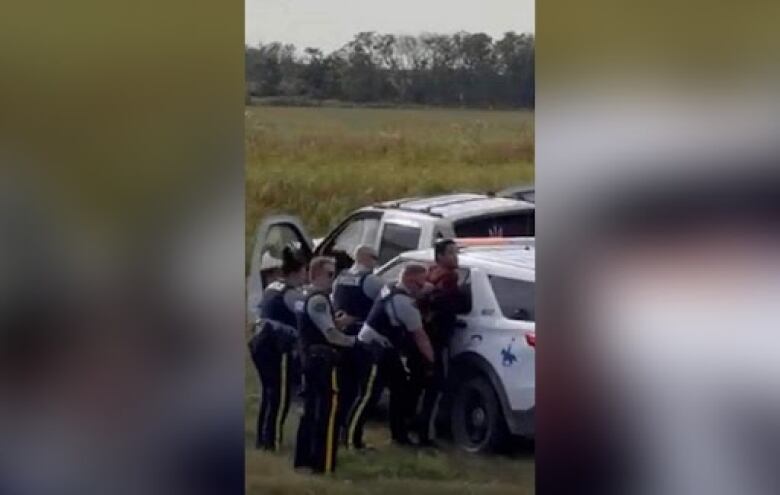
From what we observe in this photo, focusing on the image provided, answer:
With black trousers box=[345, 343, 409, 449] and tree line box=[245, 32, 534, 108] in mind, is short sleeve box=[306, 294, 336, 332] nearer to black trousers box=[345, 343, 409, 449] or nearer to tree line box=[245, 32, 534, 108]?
black trousers box=[345, 343, 409, 449]

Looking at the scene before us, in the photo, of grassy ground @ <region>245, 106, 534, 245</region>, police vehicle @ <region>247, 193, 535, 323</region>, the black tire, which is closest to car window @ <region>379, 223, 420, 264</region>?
police vehicle @ <region>247, 193, 535, 323</region>

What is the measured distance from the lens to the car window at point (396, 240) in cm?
357

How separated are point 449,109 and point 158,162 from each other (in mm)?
895

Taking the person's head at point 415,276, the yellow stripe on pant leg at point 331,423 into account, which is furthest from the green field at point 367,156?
the yellow stripe on pant leg at point 331,423

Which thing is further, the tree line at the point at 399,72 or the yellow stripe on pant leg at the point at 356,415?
the yellow stripe on pant leg at the point at 356,415

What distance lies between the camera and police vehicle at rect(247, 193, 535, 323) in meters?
3.55

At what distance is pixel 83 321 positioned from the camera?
358 centimetres

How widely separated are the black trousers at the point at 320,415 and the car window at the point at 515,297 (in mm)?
536

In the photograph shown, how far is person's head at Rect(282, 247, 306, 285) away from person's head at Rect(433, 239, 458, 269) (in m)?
0.41

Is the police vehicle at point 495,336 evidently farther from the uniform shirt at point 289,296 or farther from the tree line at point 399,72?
the tree line at point 399,72

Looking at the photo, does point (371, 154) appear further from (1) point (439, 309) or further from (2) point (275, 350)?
(2) point (275, 350)

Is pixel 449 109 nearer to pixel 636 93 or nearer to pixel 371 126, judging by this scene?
pixel 371 126

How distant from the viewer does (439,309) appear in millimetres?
3570

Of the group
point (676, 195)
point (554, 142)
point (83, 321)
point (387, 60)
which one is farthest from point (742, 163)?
point (83, 321)
